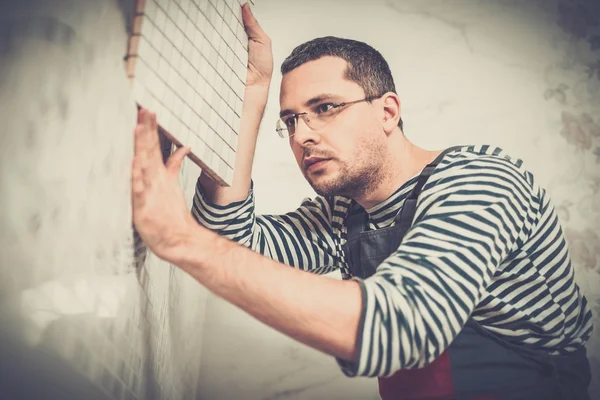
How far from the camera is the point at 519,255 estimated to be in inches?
31.7

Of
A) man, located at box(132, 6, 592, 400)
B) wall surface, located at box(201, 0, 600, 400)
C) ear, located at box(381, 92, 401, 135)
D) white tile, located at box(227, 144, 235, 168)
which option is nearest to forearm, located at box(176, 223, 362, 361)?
man, located at box(132, 6, 592, 400)

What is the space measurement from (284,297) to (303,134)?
511 millimetres

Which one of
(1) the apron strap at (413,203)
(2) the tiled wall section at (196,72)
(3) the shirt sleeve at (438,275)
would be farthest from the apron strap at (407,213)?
(2) the tiled wall section at (196,72)

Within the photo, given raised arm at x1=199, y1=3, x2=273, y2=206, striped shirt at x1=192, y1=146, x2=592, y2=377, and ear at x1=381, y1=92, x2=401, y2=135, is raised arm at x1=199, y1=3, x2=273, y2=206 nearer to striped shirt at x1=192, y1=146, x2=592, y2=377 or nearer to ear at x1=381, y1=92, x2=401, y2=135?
striped shirt at x1=192, y1=146, x2=592, y2=377

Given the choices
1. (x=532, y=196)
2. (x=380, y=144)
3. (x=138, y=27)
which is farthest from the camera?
(x=380, y=144)

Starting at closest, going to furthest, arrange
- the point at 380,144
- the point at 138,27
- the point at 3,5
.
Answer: the point at 3,5, the point at 138,27, the point at 380,144

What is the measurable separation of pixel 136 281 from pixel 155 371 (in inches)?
9.2

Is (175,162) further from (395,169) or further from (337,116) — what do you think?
(395,169)

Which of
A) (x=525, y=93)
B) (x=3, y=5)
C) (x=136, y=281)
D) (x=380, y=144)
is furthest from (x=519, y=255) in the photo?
(x=525, y=93)

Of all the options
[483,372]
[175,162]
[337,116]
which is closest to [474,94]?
[337,116]

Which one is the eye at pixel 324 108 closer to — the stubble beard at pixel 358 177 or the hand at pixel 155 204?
the stubble beard at pixel 358 177

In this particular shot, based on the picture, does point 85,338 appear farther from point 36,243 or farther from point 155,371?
point 155,371

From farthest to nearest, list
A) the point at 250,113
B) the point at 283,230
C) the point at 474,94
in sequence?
the point at 474,94
the point at 283,230
the point at 250,113

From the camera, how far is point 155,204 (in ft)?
1.82
